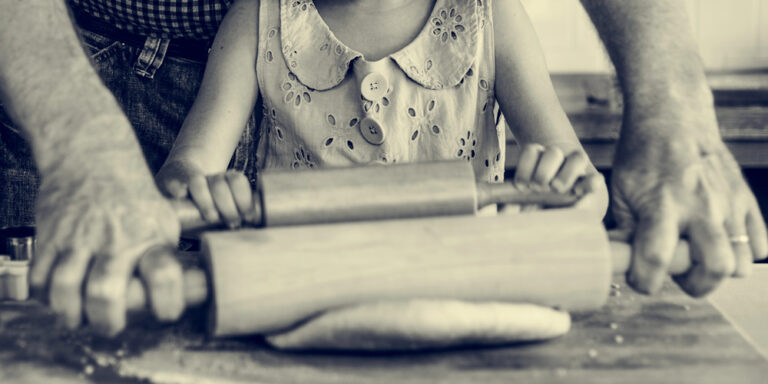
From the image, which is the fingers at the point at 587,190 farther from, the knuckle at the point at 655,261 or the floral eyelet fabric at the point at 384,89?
the floral eyelet fabric at the point at 384,89

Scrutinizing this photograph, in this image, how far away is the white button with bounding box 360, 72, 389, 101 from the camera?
3.51ft

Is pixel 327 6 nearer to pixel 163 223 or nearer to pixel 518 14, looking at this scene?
pixel 518 14

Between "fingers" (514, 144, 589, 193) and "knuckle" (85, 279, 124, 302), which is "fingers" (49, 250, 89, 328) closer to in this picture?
"knuckle" (85, 279, 124, 302)

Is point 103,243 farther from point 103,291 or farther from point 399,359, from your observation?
point 399,359

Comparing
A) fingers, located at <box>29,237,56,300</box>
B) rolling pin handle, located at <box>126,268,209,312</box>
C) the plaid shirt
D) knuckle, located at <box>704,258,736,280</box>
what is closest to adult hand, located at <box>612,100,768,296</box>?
knuckle, located at <box>704,258,736,280</box>

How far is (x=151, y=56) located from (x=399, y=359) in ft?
2.85

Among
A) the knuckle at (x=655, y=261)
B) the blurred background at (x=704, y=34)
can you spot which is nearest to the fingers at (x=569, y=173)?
the knuckle at (x=655, y=261)

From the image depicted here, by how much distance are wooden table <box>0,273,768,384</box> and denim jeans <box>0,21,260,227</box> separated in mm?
690

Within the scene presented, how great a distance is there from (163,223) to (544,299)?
1.06 feet

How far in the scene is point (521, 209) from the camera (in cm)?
74

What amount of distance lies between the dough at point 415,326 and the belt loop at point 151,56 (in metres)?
0.81

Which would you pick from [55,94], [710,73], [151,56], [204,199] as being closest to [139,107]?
[151,56]

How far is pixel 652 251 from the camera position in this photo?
0.64m

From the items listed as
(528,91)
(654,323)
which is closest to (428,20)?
(528,91)
